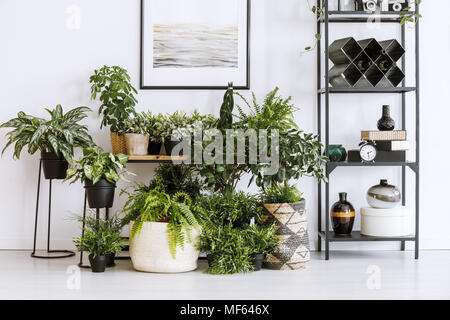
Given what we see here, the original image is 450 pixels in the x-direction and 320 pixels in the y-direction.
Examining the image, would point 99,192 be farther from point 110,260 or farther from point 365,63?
point 365,63

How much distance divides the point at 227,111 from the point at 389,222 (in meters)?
1.35

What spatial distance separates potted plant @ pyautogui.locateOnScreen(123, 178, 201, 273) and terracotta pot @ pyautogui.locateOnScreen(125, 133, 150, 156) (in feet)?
1.31

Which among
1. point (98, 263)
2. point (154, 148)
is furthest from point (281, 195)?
point (98, 263)

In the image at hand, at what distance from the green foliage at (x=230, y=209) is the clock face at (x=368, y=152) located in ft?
2.67

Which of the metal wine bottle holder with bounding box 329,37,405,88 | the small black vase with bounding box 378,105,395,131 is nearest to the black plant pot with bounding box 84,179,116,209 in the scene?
the metal wine bottle holder with bounding box 329,37,405,88

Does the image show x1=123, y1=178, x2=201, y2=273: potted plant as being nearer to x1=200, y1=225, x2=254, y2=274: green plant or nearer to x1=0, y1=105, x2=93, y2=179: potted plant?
x1=200, y1=225, x2=254, y2=274: green plant

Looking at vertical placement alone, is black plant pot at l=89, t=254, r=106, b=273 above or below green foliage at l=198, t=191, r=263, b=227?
below

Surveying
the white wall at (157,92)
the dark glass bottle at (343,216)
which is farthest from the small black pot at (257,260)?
the white wall at (157,92)

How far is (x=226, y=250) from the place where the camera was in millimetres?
3023

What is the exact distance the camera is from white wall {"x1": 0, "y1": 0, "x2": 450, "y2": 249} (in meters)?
3.76
